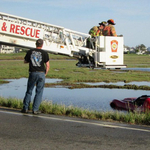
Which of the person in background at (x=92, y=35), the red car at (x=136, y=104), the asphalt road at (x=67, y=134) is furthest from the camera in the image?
the person in background at (x=92, y=35)

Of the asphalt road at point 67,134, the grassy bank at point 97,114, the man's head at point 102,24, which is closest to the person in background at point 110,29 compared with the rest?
the man's head at point 102,24

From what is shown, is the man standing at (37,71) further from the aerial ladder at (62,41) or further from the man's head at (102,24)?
the man's head at (102,24)

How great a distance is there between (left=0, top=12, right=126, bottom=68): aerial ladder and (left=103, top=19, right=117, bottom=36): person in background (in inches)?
21.1

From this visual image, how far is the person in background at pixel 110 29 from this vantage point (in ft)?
50.3

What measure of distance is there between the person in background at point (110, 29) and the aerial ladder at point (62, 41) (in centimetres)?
54

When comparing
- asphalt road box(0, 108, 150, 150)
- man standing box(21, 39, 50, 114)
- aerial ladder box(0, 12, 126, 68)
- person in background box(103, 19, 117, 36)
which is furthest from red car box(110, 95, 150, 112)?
asphalt road box(0, 108, 150, 150)

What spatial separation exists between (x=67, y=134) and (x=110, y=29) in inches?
355

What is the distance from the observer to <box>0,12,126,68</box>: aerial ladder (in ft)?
43.9

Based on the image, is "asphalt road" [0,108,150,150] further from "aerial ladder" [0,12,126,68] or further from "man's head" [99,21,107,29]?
"man's head" [99,21,107,29]

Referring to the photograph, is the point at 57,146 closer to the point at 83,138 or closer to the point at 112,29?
the point at 83,138

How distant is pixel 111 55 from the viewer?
1508cm

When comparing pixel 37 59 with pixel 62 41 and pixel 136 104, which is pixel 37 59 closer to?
pixel 136 104

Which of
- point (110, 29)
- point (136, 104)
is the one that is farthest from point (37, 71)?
point (110, 29)

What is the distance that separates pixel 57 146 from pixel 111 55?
30.6ft
